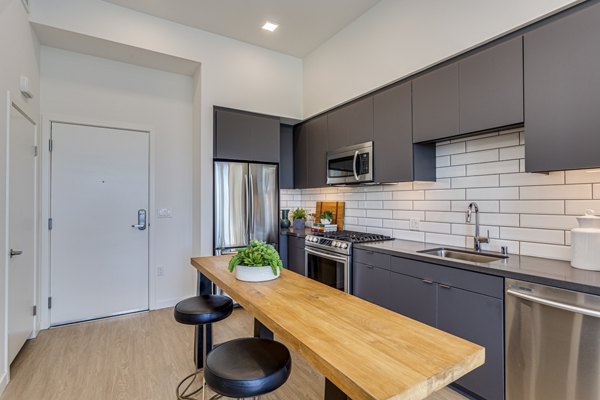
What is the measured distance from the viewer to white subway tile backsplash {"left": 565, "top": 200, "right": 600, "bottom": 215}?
6.30ft

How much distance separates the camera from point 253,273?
1.70 metres

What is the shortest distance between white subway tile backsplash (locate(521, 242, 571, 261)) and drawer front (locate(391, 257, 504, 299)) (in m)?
0.61

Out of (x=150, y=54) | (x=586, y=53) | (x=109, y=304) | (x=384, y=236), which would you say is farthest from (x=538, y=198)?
(x=109, y=304)

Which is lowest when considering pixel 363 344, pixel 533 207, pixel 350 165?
pixel 363 344

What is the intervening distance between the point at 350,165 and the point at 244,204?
4.50 ft

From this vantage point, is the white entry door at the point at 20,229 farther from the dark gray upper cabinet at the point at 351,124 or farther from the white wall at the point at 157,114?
the dark gray upper cabinet at the point at 351,124

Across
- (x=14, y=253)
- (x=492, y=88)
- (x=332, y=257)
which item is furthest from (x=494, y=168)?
(x=14, y=253)

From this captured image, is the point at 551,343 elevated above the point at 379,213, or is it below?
below

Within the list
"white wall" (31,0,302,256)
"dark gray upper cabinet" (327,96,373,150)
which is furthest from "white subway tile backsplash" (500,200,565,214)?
"white wall" (31,0,302,256)

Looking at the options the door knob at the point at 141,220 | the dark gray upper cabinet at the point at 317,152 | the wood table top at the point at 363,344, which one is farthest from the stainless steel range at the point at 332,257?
the door knob at the point at 141,220

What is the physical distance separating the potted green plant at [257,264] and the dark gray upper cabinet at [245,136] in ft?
7.05

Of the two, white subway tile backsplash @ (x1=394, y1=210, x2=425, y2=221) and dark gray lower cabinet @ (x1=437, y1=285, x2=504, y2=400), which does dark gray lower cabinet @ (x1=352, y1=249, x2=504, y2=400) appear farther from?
white subway tile backsplash @ (x1=394, y1=210, x2=425, y2=221)

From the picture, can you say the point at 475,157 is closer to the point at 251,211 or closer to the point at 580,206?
the point at 580,206

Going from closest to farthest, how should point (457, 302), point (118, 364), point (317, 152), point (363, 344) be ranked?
point (363, 344) → point (457, 302) → point (118, 364) → point (317, 152)
